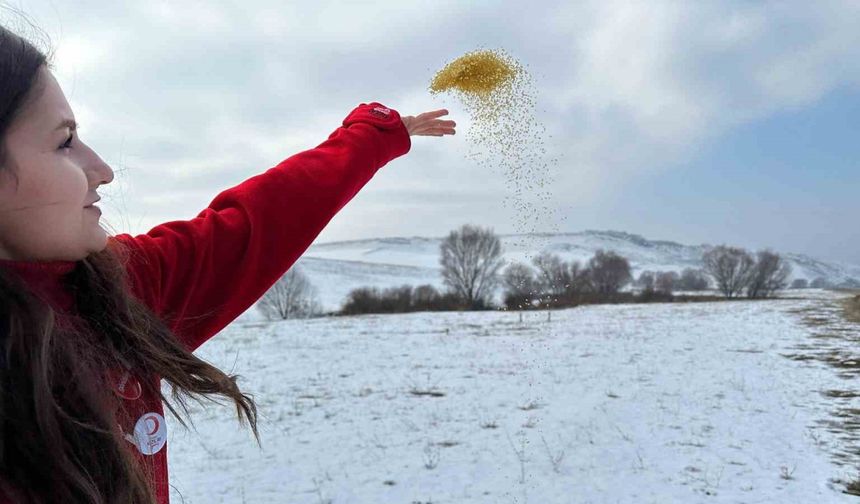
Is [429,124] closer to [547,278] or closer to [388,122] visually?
[388,122]

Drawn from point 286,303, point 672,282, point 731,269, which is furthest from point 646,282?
point 286,303

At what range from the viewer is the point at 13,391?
0.82 metres

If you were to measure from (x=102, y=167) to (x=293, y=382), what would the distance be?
10715mm

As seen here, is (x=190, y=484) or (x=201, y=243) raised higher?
(x=201, y=243)

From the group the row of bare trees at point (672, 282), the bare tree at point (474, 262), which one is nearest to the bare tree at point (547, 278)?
the bare tree at point (474, 262)

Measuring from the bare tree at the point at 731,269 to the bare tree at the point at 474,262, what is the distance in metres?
19.8

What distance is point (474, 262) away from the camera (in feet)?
109

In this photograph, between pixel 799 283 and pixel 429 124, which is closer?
pixel 429 124

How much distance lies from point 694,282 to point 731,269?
22.4 ft

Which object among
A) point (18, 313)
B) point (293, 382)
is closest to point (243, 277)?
point (18, 313)

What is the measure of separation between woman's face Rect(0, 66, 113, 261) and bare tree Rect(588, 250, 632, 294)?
2948 cm

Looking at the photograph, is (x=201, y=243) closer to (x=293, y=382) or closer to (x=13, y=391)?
(x=13, y=391)

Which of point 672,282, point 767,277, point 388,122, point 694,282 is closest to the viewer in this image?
point 388,122

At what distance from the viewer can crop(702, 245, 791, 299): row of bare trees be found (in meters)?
40.3
